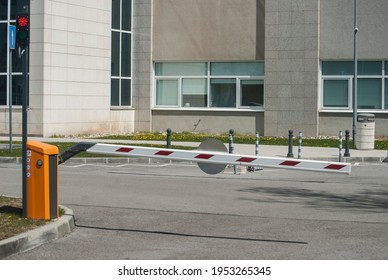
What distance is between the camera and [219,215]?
12625 millimetres

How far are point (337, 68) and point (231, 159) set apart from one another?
Result: 78.3 ft

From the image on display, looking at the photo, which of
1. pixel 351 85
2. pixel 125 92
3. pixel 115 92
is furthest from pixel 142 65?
pixel 351 85

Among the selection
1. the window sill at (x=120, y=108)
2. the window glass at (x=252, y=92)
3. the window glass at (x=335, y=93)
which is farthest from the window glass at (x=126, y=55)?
the window glass at (x=335, y=93)

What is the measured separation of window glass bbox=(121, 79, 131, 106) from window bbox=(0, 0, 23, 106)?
5655 mm

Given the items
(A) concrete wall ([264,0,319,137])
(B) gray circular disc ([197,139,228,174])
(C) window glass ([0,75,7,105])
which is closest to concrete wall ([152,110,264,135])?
(A) concrete wall ([264,0,319,137])

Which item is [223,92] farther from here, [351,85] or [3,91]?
[3,91]

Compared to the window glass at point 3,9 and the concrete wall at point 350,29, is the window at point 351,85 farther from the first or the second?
the window glass at point 3,9

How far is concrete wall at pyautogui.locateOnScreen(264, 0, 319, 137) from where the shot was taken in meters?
33.5

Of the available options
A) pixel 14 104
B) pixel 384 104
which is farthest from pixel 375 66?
pixel 14 104

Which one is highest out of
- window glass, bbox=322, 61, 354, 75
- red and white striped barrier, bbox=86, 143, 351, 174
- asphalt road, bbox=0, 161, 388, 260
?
window glass, bbox=322, 61, 354, 75

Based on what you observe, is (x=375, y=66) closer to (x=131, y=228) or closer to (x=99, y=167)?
(x=99, y=167)

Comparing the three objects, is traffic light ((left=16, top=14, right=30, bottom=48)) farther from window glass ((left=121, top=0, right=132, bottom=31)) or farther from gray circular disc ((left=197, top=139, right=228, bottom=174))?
window glass ((left=121, top=0, right=132, bottom=31))

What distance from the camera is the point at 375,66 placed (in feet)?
110

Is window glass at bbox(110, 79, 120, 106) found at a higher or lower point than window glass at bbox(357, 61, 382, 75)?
lower
